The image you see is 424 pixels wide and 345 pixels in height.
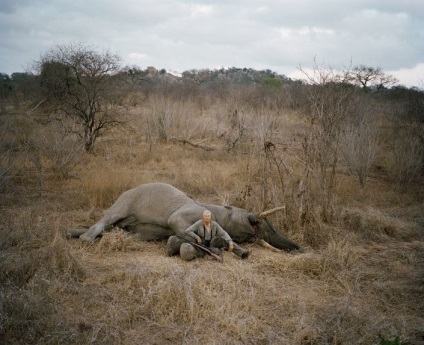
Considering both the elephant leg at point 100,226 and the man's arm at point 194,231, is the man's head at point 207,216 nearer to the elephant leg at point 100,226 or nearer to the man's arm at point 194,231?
the man's arm at point 194,231

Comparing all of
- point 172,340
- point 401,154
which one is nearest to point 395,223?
point 401,154

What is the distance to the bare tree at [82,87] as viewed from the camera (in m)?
13.1

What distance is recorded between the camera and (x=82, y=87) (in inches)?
530

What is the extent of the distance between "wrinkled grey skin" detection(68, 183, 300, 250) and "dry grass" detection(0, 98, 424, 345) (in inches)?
10.2

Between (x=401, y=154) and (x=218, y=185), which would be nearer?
(x=218, y=185)

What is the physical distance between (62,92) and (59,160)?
4647 mm

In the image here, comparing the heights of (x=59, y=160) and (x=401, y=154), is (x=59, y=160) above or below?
below

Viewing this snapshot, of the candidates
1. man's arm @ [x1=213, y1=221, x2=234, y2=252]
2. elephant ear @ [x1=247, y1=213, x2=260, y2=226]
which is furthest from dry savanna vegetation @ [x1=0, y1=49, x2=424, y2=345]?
elephant ear @ [x1=247, y1=213, x2=260, y2=226]

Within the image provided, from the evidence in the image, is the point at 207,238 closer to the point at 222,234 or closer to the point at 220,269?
the point at 222,234

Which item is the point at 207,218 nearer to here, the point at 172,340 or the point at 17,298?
the point at 172,340

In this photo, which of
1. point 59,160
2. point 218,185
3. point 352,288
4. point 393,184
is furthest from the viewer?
point 393,184

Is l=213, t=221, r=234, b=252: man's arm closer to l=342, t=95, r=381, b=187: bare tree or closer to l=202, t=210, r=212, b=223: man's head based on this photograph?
l=202, t=210, r=212, b=223: man's head

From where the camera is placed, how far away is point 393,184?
10.6m

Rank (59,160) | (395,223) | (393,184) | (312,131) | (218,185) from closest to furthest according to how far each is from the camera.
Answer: (312,131)
(395,223)
(218,185)
(59,160)
(393,184)
